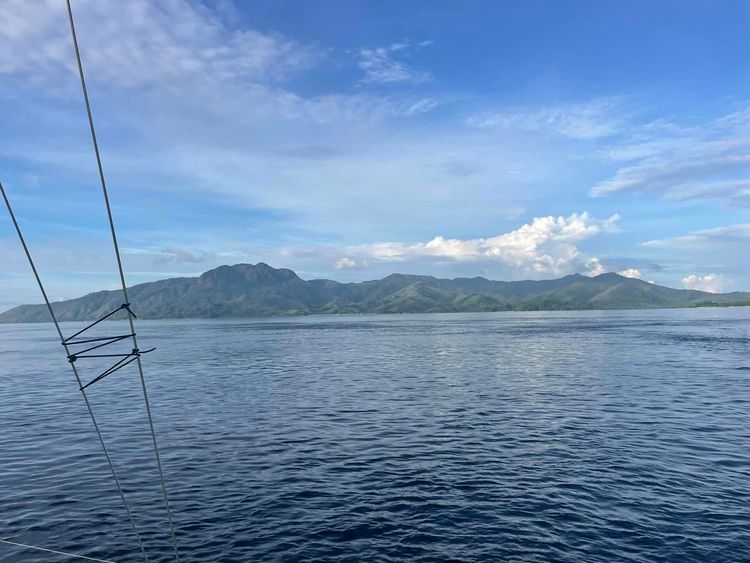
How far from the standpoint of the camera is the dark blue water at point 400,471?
2497 centimetres

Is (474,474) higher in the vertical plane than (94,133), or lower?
lower

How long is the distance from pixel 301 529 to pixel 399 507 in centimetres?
602

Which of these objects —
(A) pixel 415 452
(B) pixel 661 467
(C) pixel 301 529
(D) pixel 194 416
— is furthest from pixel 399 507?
(D) pixel 194 416

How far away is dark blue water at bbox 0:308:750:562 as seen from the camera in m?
25.0

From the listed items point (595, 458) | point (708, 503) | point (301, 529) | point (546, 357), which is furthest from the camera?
point (546, 357)

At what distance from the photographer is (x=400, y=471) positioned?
115 ft

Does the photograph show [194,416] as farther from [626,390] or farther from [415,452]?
[626,390]

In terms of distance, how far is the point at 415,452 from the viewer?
130 feet

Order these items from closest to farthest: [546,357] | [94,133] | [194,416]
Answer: [94,133] < [194,416] < [546,357]

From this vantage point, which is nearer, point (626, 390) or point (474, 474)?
point (474, 474)

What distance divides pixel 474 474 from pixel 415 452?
21.6 ft

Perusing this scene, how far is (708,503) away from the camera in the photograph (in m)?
28.7

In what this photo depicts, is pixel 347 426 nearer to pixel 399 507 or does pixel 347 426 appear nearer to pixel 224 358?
pixel 399 507

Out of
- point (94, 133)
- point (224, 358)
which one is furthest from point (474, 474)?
point (224, 358)
